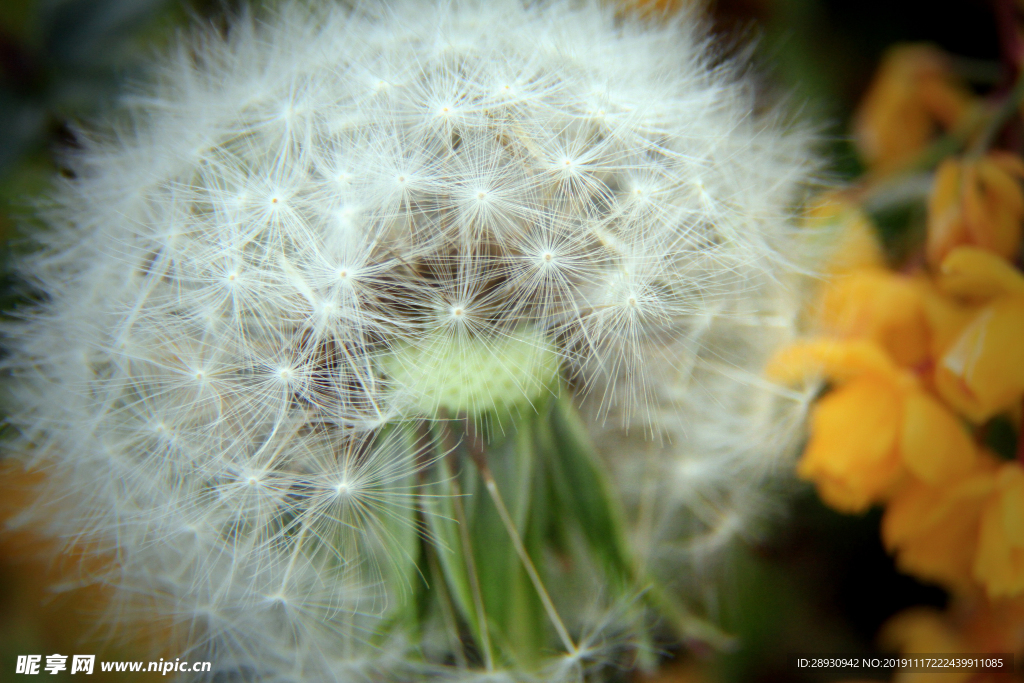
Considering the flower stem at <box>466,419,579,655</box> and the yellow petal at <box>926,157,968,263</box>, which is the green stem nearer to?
the yellow petal at <box>926,157,968,263</box>

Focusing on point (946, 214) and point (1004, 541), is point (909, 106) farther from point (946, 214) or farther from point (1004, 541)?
point (1004, 541)

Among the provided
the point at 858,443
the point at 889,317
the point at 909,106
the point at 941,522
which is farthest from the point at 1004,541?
the point at 909,106

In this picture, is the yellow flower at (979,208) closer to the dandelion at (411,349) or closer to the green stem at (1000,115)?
the green stem at (1000,115)

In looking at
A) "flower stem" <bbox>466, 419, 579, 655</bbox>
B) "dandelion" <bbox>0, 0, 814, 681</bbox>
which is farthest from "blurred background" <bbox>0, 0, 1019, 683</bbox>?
"flower stem" <bbox>466, 419, 579, 655</bbox>

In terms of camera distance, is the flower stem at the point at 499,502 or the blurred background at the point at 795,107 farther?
the blurred background at the point at 795,107

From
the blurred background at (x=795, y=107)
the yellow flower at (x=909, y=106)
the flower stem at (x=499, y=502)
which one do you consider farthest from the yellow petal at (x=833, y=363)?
the yellow flower at (x=909, y=106)

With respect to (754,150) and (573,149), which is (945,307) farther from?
(573,149)

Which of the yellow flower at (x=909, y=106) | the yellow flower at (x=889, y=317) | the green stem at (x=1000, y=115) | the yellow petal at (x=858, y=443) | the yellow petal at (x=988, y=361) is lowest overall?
the yellow petal at (x=858, y=443)
